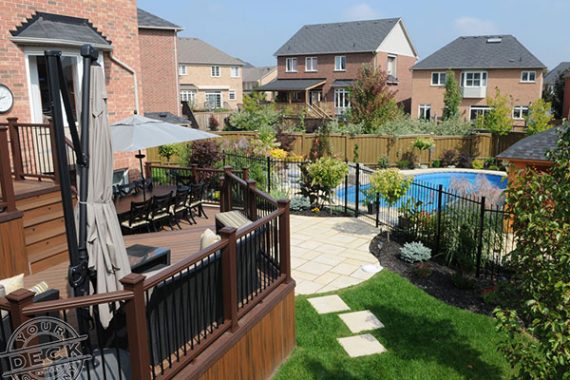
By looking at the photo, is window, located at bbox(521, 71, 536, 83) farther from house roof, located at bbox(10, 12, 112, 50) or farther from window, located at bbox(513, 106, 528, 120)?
house roof, located at bbox(10, 12, 112, 50)

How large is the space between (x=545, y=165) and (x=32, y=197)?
12.2 meters

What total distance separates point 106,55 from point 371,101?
734 inches

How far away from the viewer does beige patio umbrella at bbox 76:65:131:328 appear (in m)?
4.74

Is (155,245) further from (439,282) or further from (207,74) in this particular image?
(207,74)

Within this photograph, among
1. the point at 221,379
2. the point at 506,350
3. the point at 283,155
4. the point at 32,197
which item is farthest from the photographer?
the point at 283,155

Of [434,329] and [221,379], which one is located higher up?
[221,379]

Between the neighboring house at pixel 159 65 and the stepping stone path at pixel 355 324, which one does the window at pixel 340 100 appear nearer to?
the neighboring house at pixel 159 65

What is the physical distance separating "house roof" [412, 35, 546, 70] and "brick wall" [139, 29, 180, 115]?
22.3m

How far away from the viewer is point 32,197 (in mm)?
7965

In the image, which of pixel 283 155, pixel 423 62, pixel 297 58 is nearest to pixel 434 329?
pixel 283 155

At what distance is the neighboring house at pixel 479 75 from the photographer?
3803 cm

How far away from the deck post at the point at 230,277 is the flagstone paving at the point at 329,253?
3509 millimetres

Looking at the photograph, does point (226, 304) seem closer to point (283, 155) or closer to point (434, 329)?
point (434, 329)

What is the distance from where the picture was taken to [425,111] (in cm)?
4194
